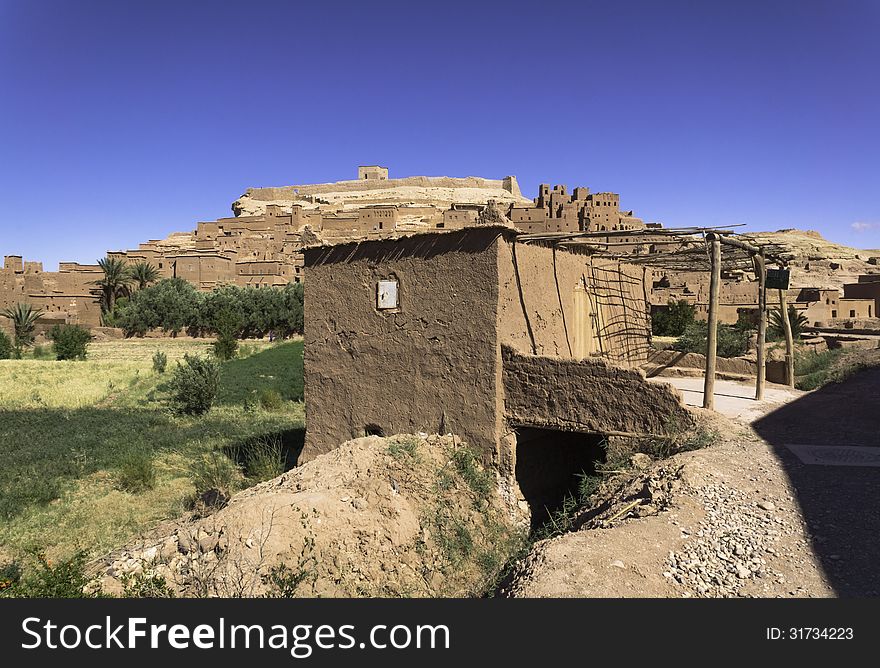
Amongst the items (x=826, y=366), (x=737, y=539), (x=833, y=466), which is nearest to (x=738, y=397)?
(x=833, y=466)

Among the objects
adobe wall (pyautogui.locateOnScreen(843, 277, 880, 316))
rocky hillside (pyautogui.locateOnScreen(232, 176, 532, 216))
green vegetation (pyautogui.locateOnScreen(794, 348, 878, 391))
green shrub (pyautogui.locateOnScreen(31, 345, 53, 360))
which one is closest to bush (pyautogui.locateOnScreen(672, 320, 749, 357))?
green vegetation (pyautogui.locateOnScreen(794, 348, 878, 391))

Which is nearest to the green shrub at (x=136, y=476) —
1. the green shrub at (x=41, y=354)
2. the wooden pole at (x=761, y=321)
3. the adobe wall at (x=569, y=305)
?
the adobe wall at (x=569, y=305)

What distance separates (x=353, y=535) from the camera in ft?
19.5

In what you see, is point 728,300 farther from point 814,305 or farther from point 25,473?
point 25,473

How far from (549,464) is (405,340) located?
2763mm

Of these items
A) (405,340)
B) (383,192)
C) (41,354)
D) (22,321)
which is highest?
(383,192)

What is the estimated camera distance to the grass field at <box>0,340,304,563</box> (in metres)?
8.65

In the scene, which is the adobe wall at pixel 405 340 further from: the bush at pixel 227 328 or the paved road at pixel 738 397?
the bush at pixel 227 328

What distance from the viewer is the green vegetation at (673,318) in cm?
2789

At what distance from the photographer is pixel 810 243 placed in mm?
54625

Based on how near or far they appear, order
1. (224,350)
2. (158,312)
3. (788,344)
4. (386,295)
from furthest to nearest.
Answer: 1. (158,312)
2. (224,350)
3. (788,344)
4. (386,295)

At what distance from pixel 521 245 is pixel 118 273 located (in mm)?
42623

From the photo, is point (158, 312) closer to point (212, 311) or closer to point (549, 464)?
point (212, 311)
